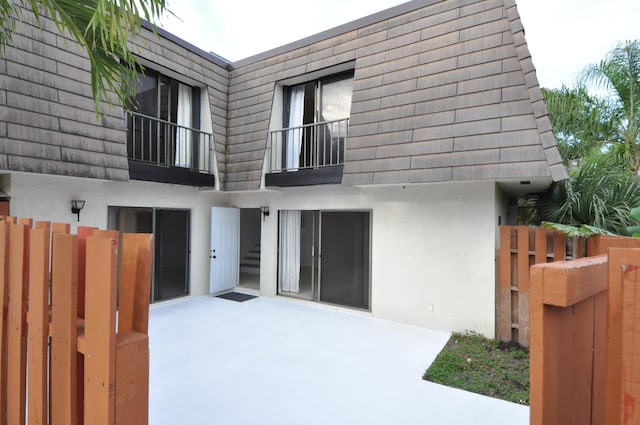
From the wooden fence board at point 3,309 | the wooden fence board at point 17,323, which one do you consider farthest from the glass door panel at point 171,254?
the wooden fence board at point 17,323

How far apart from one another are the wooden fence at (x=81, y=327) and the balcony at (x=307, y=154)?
529 centimetres

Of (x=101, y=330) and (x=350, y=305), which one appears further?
(x=350, y=305)

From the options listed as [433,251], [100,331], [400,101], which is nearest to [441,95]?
[400,101]

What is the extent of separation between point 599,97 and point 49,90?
12522 mm

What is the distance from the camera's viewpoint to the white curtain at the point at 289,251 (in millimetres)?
7836

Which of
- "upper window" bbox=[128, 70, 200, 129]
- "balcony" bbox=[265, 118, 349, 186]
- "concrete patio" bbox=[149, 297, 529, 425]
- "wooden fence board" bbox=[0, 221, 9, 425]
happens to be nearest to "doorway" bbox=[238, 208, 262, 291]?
"balcony" bbox=[265, 118, 349, 186]

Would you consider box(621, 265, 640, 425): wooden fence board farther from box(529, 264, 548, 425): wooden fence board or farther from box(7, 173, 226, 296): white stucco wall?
box(7, 173, 226, 296): white stucco wall

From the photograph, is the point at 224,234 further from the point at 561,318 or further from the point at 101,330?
the point at 561,318

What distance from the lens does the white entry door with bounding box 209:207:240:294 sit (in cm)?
809

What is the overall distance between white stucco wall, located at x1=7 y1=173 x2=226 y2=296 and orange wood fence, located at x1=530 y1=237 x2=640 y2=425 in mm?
6783

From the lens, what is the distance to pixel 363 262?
22.5ft

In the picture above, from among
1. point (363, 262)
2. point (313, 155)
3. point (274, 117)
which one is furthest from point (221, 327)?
point (274, 117)

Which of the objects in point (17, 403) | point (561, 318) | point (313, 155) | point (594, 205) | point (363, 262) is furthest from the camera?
point (313, 155)

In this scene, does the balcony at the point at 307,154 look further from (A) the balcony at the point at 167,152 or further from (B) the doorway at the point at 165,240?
(B) the doorway at the point at 165,240
